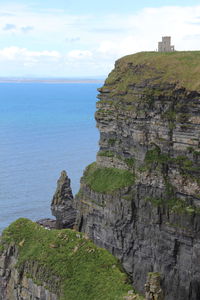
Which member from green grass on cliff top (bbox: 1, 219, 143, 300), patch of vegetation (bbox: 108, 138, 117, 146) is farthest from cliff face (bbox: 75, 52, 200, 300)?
green grass on cliff top (bbox: 1, 219, 143, 300)

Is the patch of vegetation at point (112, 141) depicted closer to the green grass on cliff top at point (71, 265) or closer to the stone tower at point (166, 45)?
the stone tower at point (166, 45)

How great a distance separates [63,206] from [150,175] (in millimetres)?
19237

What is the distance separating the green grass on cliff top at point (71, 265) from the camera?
120 feet

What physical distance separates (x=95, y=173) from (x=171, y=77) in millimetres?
17456

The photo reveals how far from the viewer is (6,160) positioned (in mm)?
131375

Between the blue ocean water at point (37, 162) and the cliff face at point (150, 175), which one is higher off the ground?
the cliff face at point (150, 175)

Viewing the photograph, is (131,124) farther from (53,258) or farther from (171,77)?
(53,258)

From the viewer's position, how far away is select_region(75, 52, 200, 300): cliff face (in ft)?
185

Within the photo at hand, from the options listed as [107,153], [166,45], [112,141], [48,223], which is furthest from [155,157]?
[48,223]

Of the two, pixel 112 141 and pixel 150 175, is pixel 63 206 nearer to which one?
pixel 112 141

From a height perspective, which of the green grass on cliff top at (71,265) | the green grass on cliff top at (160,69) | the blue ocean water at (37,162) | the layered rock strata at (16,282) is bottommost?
the blue ocean water at (37,162)

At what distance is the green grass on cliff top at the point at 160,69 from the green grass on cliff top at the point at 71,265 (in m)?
24.7

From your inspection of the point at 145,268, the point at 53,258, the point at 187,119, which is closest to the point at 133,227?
the point at 145,268

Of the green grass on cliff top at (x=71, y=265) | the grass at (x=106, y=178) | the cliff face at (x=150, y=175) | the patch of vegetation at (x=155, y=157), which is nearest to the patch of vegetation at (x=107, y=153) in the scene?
the cliff face at (x=150, y=175)
